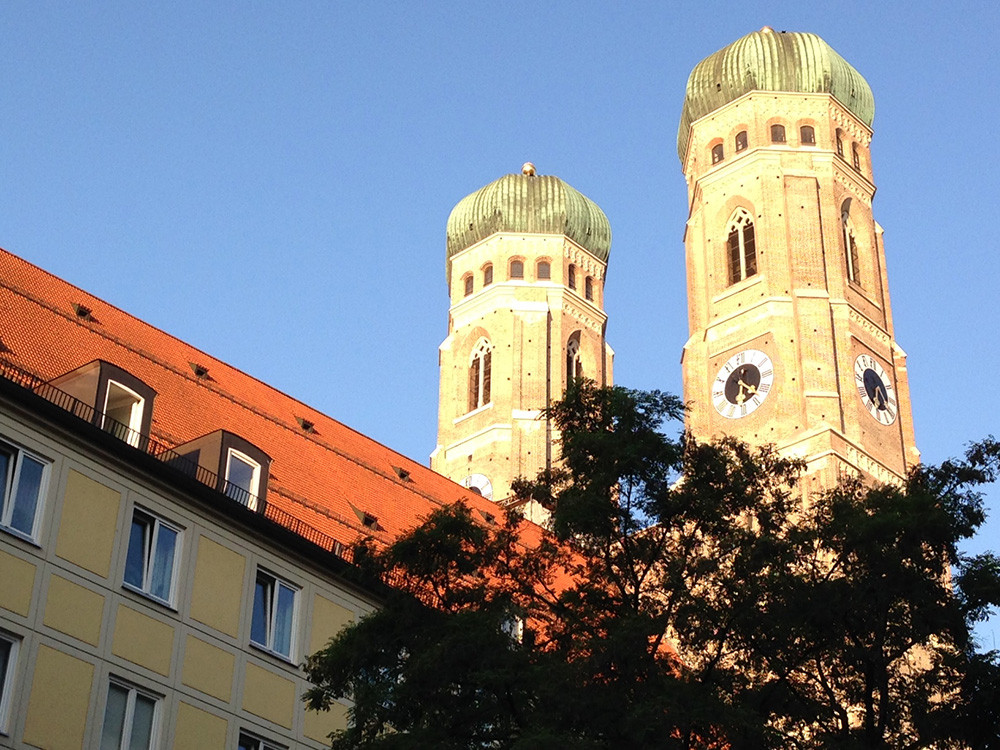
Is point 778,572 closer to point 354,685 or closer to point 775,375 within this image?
point 354,685

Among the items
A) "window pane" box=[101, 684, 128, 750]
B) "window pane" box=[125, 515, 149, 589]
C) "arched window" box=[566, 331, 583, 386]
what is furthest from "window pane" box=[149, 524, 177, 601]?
"arched window" box=[566, 331, 583, 386]

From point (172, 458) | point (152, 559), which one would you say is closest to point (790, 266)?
point (172, 458)

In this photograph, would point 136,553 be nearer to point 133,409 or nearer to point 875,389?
point 133,409

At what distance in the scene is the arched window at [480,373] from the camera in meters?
63.9

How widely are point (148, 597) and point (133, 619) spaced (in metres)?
0.39

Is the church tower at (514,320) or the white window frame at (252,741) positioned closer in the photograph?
the white window frame at (252,741)

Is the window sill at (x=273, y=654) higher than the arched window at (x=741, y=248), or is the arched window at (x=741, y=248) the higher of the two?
the arched window at (x=741, y=248)

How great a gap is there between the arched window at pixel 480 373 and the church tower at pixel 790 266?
9.81 meters

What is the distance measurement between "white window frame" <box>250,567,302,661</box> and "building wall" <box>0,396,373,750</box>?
0.05 m

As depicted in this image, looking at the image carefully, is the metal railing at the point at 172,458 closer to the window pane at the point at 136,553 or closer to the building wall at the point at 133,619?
the building wall at the point at 133,619

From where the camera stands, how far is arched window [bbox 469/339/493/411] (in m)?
63.9

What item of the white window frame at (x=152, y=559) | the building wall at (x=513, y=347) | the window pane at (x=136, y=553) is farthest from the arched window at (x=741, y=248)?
the window pane at (x=136, y=553)

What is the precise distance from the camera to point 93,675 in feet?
66.2

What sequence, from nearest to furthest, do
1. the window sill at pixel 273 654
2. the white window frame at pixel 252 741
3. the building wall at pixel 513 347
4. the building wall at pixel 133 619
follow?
the building wall at pixel 133 619 < the white window frame at pixel 252 741 < the window sill at pixel 273 654 < the building wall at pixel 513 347
